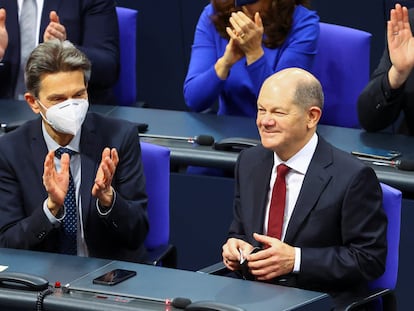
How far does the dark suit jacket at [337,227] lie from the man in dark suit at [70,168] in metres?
0.42

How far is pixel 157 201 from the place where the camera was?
3943 millimetres

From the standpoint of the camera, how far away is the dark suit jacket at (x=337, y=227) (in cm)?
344

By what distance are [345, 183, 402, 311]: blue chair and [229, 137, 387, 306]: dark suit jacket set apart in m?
0.05

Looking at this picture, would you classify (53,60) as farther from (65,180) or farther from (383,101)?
(383,101)

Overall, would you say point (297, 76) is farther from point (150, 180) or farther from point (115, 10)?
point (115, 10)

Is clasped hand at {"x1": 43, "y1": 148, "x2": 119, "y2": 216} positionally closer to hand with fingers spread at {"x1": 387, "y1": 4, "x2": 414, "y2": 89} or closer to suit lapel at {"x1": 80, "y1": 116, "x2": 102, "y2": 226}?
suit lapel at {"x1": 80, "y1": 116, "x2": 102, "y2": 226}

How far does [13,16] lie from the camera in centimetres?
529

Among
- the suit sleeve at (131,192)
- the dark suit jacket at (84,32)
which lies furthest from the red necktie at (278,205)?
the dark suit jacket at (84,32)

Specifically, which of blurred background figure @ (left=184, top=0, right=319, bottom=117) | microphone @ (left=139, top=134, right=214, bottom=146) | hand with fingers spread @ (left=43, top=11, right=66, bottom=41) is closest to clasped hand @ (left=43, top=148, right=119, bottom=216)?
microphone @ (left=139, top=134, right=214, bottom=146)

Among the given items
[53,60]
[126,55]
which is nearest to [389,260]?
[53,60]

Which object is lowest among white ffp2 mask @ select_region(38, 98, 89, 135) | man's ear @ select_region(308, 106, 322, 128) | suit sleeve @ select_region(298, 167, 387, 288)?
suit sleeve @ select_region(298, 167, 387, 288)

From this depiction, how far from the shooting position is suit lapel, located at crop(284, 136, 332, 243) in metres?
3.52

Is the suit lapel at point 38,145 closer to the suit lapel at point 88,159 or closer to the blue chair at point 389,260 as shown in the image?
the suit lapel at point 88,159

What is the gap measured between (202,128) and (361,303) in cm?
140
